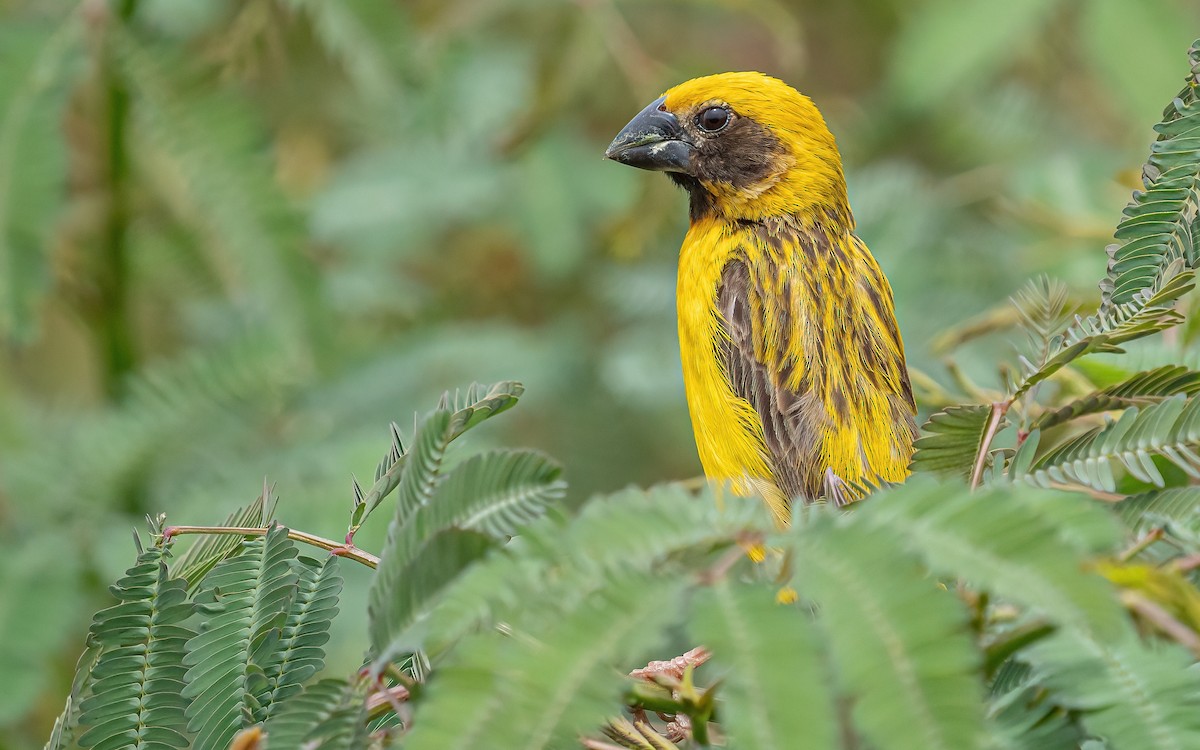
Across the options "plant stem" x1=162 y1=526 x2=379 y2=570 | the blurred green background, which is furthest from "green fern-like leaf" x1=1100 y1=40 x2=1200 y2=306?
the blurred green background

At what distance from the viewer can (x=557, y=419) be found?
5.54 m

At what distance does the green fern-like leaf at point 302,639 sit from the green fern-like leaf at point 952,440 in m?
0.77

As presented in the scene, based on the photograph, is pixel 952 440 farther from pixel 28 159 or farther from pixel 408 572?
pixel 28 159

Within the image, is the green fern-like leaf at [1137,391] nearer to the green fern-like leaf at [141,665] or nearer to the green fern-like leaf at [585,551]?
the green fern-like leaf at [585,551]

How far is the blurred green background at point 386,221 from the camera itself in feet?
11.1

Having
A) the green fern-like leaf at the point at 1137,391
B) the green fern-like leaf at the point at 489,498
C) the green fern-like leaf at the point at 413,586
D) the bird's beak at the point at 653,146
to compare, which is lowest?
the green fern-like leaf at the point at 1137,391

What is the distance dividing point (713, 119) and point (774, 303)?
2.23 ft

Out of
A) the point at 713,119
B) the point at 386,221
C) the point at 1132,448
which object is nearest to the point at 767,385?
the point at 713,119

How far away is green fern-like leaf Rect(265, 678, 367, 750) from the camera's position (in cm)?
130

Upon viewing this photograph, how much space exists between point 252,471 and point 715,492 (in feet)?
8.83

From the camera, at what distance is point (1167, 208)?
1703 millimetres

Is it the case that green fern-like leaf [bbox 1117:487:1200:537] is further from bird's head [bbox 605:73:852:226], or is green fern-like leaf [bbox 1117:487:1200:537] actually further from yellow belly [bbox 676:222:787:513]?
bird's head [bbox 605:73:852:226]

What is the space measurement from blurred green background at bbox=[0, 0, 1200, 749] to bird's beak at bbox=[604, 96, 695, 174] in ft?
2.22

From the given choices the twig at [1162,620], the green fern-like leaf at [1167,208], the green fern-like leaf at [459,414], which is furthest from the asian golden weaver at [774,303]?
the twig at [1162,620]
